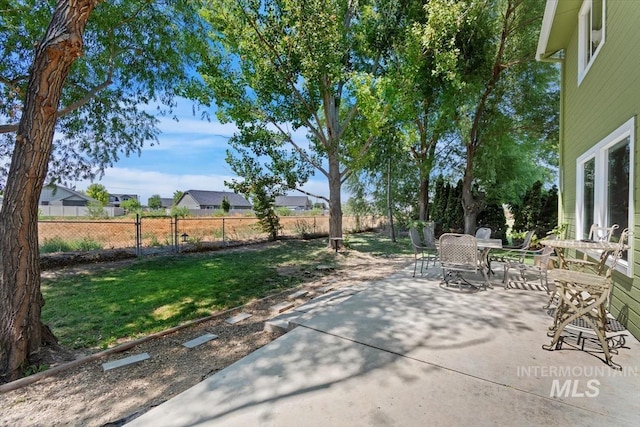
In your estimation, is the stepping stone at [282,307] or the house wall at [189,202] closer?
the stepping stone at [282,307]

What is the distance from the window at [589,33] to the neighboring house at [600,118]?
1 cm

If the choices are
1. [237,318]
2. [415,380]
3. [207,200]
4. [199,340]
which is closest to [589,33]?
[415,380]

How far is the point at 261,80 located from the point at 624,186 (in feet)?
28.4

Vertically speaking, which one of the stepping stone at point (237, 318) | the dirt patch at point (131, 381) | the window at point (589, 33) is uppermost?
the window at point (589, 33)

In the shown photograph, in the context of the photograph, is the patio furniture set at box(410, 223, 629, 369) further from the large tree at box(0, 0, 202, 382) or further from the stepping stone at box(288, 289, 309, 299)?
the large tree at box(0, 0, 202, 382)

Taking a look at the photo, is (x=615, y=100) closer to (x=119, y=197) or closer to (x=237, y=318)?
(x=237, y=318)

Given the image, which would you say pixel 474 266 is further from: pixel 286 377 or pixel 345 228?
pixel 345 228

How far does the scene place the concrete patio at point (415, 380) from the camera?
76.5 inches

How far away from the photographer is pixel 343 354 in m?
2.76

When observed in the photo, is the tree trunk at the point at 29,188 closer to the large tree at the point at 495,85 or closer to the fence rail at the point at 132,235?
the fence rail at the point at 132,235

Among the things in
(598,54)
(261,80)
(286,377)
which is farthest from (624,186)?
(261,80)

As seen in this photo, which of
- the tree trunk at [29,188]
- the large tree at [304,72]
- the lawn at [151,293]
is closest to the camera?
the tree trunk at [29,188]

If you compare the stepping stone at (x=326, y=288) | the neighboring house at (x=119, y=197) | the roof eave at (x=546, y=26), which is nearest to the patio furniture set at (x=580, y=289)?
the stepping stone at (x=326, y=288)

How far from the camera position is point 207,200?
50.5 m
